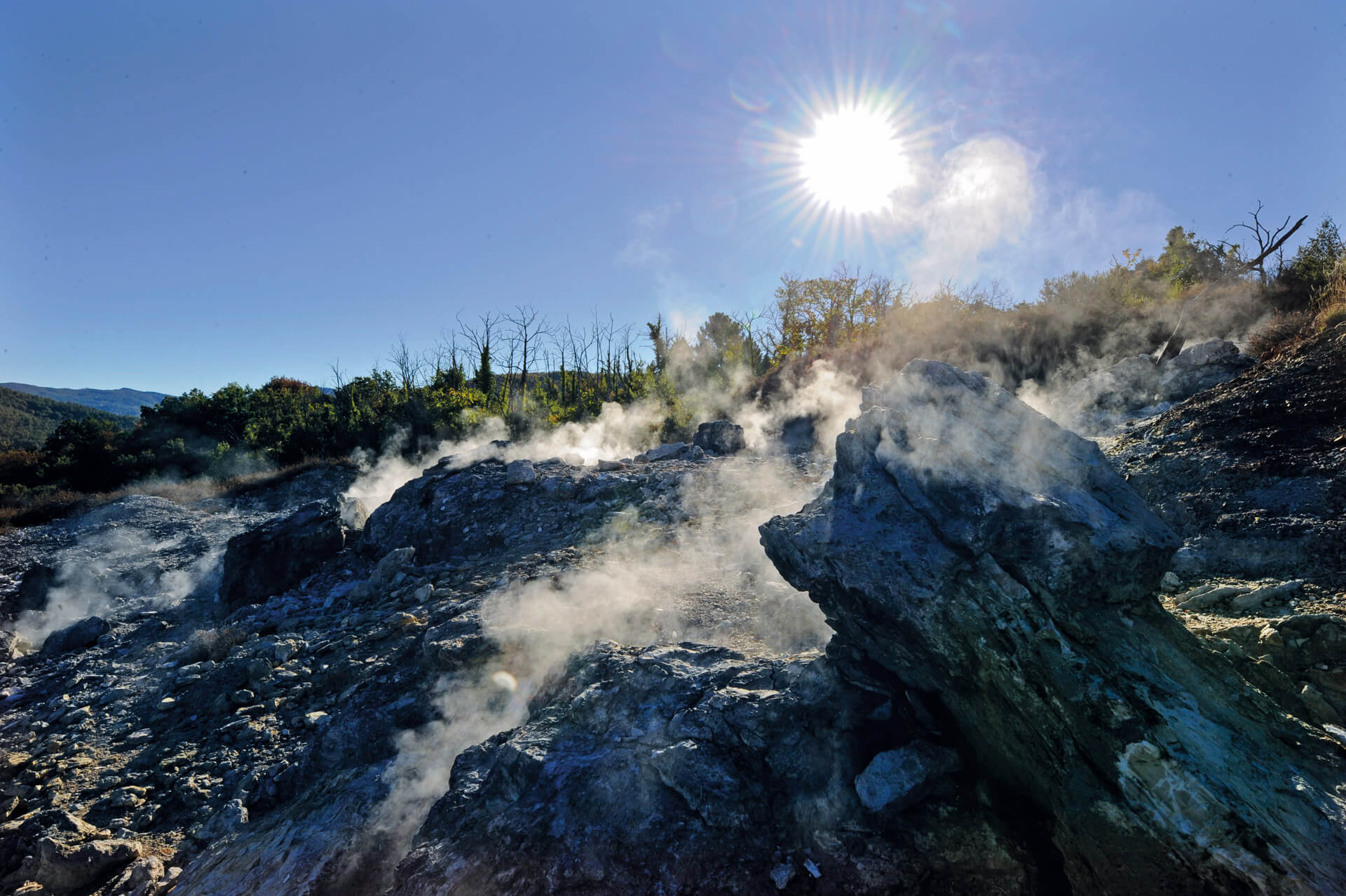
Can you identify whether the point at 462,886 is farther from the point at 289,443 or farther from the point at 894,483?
the point at 289,443

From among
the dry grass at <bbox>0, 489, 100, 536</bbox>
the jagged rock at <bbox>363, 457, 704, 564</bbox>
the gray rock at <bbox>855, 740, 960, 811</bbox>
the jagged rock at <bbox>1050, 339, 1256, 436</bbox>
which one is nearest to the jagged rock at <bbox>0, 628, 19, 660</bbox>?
the jagged rock at <bbox>363, 457, 704, 564</bbox>

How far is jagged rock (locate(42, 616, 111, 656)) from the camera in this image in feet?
23.9

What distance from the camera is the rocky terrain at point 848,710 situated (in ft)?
8.97

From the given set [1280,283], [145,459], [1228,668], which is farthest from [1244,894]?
[145,459]

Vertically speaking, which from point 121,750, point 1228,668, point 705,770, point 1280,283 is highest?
point 1280,283

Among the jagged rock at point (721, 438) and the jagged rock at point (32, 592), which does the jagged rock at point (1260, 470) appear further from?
the jagged rock at point (32, 592)

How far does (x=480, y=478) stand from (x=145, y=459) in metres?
21.0

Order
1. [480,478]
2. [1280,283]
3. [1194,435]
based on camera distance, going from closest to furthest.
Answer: [1194,435] → [480,478] → [1280,283]

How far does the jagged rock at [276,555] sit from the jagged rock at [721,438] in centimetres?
763

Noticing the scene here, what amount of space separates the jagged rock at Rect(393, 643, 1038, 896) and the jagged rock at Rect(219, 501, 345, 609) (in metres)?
6.39

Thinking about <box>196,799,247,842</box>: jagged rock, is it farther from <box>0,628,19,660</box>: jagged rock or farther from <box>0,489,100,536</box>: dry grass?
<box>0,489,100,536</box>: dry grass

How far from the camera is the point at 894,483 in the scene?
3.70m

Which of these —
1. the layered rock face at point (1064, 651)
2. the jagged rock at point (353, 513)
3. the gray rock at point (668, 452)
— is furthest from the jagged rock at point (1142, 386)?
the jagged rock at point (353, 513)

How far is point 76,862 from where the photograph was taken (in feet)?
12.3
